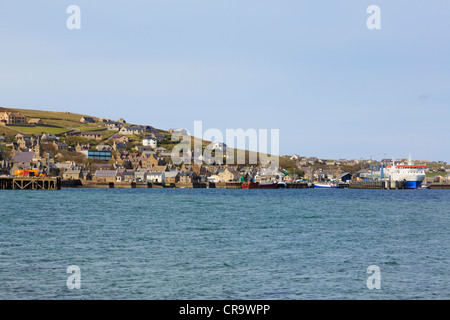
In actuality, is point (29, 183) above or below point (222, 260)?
above

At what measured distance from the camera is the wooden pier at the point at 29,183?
168m

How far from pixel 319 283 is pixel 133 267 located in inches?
381

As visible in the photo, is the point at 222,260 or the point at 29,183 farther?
the point at 29,183

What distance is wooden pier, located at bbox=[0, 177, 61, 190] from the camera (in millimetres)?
167875

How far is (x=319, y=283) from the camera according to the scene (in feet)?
79.3

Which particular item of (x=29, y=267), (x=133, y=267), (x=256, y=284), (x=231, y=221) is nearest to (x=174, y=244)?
(x=133, y=267)

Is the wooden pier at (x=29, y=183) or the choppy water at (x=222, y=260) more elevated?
the wooden pier at (x=29, y=183)

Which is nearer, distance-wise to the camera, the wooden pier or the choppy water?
the choppy water

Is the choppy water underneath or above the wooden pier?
underneath

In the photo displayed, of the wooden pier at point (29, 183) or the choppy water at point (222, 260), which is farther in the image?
the wooden pier at point (29, 183)

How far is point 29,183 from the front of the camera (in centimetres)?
16688

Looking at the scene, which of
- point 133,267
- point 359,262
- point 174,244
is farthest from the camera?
point 174,244
